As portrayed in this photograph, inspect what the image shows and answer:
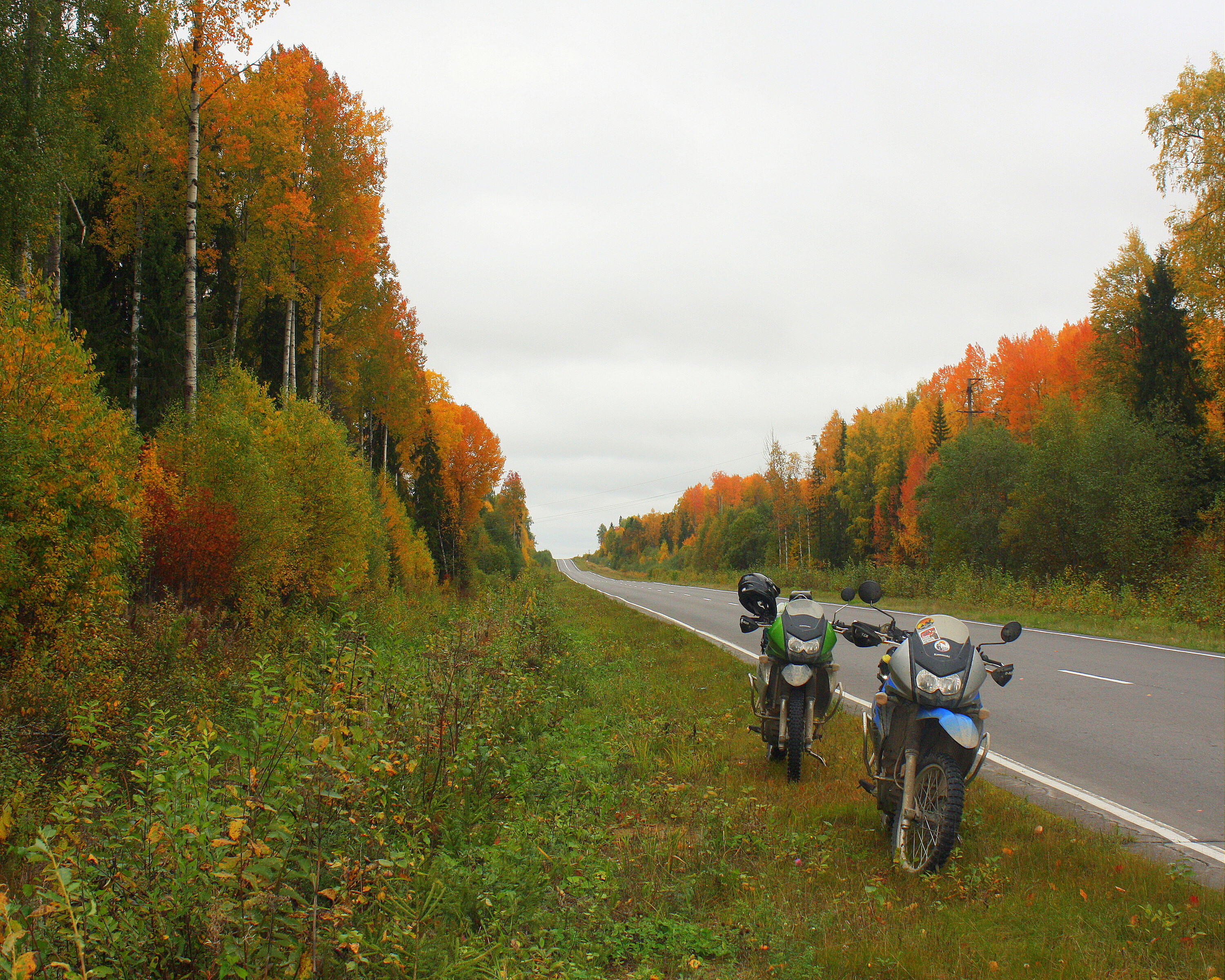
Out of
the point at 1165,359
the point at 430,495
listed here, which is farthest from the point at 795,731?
the point at 430,495

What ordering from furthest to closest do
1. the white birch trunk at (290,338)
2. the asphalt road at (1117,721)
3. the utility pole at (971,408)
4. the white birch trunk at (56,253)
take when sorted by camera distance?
the utility pole at (971,408), the white birch trunk at (290,338), the white birch trunk at (56,253), the asphalt road at (1117,721)

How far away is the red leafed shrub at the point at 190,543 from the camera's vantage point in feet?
40.3

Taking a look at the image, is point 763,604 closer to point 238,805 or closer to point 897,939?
point 897,939

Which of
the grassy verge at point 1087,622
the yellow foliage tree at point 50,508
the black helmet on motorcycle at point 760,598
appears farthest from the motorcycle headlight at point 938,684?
the grassy verge at point 1087,622

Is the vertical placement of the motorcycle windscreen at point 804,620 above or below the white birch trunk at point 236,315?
below

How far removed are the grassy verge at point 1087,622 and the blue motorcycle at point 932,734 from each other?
1029 cm

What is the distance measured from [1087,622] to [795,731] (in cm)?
1611

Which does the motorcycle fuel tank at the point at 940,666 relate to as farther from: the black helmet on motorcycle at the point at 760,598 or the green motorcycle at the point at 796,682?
the black helmet on motorcycle at the point at 760,598

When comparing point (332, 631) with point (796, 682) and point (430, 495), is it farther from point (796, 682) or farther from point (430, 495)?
point (430, 495)

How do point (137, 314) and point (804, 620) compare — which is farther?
point (137, 314)

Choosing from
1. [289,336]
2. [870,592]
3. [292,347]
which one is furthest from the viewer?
[292,347]

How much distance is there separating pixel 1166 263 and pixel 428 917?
38.1 metres

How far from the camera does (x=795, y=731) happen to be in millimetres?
6020

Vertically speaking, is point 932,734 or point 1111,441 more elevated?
point 1111,441
